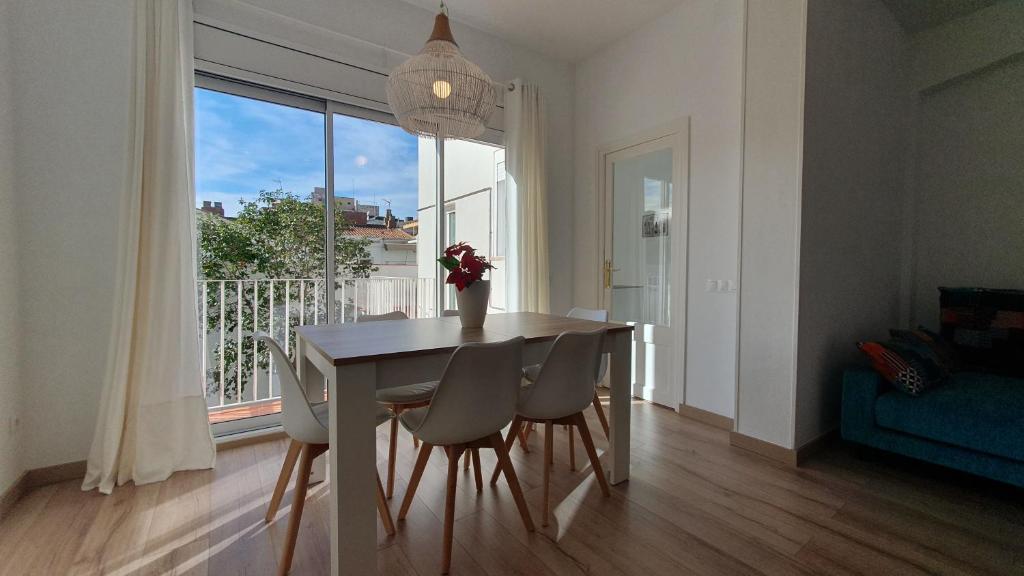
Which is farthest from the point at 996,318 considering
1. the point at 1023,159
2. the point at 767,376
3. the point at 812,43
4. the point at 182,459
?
the point at 182,459

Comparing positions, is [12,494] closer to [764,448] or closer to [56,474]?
[56,474]

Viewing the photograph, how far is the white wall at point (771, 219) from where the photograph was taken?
2.46 meters

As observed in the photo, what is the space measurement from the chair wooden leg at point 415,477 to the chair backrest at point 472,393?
181 mm

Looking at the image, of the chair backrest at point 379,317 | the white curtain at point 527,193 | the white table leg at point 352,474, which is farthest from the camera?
the white curtain at point 527,193

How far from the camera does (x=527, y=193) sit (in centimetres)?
387

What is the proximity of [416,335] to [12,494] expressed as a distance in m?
2.13

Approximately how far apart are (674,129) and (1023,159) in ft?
7.81

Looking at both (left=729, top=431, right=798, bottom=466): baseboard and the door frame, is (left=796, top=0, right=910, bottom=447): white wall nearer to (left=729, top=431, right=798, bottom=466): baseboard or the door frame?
(left=729, top=431, right=798, bottom=466): baseboard

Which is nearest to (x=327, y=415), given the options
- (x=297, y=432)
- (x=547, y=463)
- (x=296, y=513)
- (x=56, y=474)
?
(x=297, y=432)

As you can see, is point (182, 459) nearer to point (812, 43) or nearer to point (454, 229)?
point (454, 229)

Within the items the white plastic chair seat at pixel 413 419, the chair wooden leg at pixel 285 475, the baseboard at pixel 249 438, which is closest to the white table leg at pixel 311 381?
the chair wooden leg at pixel 285 475

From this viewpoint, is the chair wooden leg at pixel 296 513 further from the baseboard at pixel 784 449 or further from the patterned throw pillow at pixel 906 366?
the patterned throw pillow at pixel 906 366

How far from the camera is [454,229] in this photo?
18.3ft

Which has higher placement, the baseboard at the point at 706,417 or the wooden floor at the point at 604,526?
the baseboard at the point at 706,417
